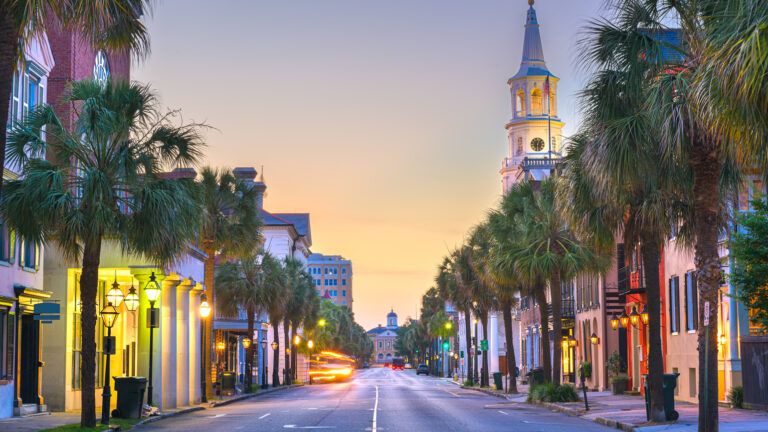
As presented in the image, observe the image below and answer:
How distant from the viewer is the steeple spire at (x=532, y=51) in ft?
397

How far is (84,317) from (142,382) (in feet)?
15.2

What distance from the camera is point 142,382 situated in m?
29.0

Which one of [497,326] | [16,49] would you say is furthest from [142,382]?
[497,326]

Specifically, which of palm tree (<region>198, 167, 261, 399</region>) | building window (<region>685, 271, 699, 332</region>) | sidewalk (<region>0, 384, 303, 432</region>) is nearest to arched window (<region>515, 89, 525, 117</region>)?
palm tree (<region>198, 167, 261, 399</region>)

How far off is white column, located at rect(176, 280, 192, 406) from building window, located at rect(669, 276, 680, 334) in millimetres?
18295

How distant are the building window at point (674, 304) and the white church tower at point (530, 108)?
7900 centimetres

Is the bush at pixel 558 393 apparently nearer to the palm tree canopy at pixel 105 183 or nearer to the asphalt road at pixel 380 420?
the asphalt road at pixel 380 420

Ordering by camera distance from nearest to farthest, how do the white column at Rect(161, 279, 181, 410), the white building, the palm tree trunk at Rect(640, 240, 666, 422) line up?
the palm tree trunk at Rect(640, 240, 666, 422) → the white building → the white column at Rect(161, 279, 181, 410)

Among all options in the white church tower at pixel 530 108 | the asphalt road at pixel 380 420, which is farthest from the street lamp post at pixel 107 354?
the white church tower at pixel 530 108

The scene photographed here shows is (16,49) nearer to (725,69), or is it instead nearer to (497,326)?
(725,69)

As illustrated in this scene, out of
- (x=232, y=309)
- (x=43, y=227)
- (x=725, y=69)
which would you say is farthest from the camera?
(x=232, y=309)

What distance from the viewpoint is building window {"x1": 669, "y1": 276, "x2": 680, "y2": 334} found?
40094 millimetres

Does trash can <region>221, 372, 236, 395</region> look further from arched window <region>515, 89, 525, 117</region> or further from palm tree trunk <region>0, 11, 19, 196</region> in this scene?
arched window <region>515, 89, 525, 117</region>

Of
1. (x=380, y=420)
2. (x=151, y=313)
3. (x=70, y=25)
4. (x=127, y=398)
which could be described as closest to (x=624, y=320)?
(x=380, y=420)
